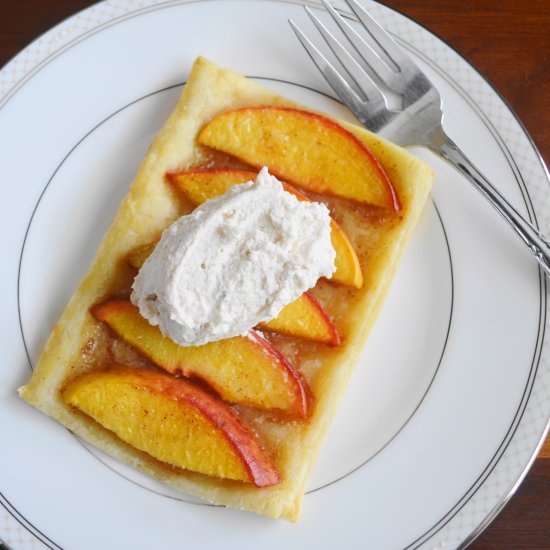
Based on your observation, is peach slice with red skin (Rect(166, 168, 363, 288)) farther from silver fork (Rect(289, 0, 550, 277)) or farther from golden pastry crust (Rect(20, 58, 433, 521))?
silver fork (Rect(289, 0, 550, 277))

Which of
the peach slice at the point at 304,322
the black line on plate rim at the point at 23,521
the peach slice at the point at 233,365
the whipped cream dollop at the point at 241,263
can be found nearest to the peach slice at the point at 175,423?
the peach slice at the point at 233,365

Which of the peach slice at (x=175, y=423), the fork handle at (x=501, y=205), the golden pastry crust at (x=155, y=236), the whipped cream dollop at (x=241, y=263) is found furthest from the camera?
the fork handle at (x=501, y=205)

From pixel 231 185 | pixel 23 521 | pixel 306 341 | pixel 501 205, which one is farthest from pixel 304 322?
pixel 23 521

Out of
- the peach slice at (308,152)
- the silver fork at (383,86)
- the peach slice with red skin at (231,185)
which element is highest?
the silver fork at (383,86)

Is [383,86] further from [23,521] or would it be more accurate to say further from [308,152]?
[23,521]

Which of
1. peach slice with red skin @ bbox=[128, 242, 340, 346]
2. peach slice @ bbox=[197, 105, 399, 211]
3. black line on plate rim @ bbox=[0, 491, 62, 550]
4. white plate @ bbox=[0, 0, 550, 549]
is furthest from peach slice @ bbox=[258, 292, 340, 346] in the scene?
black line on plate rim @ bbox=[0, 491, 62, 550]

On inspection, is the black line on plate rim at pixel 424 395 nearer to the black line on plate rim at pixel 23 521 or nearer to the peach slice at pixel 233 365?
the peach slice at pixel 233 365
